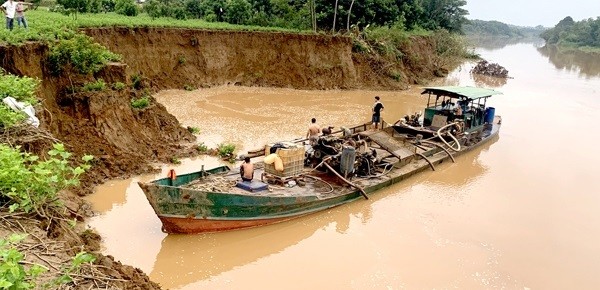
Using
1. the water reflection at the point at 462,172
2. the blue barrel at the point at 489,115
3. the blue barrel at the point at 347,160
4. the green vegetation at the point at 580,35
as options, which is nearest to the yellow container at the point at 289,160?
the blue barrel at the point at 347,160

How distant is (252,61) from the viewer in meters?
26.1

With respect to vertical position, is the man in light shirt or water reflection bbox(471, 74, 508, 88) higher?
the man in light shirt

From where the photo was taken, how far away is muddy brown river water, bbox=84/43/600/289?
27.3ft

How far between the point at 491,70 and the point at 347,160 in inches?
1197

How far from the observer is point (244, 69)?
25.9 meters

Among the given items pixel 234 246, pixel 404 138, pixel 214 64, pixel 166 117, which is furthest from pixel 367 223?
pixel 214 64

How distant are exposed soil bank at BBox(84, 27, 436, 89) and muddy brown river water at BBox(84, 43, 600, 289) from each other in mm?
6311

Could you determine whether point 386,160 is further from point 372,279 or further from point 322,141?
point 372,279

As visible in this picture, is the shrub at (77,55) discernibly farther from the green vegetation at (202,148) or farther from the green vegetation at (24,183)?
the green vegetation at (24,183)

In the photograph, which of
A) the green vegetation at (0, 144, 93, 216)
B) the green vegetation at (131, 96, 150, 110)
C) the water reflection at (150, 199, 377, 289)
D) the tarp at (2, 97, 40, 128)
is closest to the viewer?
the green vegetation at (0, 144, 93, 216)

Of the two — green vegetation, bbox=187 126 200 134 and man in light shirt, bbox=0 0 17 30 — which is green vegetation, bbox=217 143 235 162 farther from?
man in light shirt, bbox=0 0 17 30

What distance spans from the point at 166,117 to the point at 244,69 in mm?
12247

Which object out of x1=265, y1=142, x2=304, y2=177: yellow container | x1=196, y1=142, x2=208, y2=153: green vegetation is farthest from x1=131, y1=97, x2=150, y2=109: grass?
x1=265, y1=142, x2=304, y2=177: yellow container

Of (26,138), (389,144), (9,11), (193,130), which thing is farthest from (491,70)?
(26,138)
